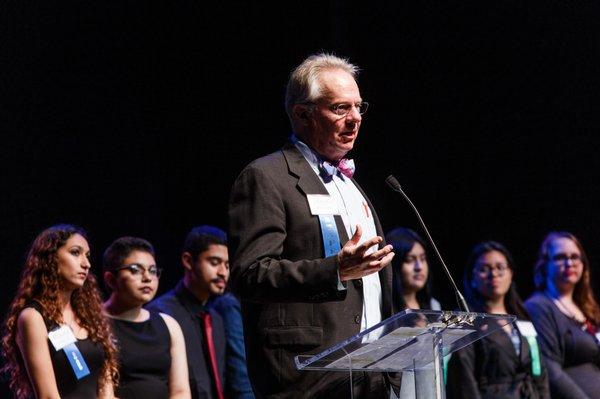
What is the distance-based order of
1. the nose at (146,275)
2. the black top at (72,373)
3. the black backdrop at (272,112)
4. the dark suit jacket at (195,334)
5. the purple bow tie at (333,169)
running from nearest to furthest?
1. the purple bow tie at (333,169)
2. the black top at (72,373)
3. the nose at (146,275)
4. the dark suit jacket at (195,334)
5. the black backdrop at (272,112)

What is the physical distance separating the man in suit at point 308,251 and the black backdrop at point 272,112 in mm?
2416

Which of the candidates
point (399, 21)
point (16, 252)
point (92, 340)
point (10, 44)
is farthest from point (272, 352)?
point (399, 21)

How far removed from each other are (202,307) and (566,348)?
2293 mm

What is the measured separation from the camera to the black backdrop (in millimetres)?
4902

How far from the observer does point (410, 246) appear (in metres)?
5.44

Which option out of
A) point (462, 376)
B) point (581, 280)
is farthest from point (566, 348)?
point (462, 376)

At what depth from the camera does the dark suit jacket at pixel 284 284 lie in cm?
234

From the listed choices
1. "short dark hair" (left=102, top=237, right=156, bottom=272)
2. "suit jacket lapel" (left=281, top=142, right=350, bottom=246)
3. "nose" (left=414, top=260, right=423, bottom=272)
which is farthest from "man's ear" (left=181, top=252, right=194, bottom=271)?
"suit jacket lapel" (left=281, top=142, right=350, bottom=246)

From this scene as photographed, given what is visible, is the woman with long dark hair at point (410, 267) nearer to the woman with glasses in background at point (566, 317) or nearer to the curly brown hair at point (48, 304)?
the woman with glasses in background at point (566, 317)

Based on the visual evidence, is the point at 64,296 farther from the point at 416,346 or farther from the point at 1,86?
the point at 416,346

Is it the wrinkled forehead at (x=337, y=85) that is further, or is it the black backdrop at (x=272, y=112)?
the black backdrop at (x=272, y=112)

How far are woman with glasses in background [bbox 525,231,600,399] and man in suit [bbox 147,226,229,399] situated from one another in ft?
6.63

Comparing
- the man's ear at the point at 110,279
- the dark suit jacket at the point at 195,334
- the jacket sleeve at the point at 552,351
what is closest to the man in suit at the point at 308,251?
the man's ear at the point at 110,279

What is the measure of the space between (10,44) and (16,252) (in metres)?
1.10
